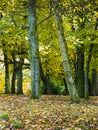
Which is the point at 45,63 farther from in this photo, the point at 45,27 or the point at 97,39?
the point at 97,39

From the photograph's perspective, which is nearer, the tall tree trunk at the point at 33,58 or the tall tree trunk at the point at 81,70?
the tall tree trunk at the point at 33,58

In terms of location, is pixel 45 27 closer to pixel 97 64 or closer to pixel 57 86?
pixel 97 64

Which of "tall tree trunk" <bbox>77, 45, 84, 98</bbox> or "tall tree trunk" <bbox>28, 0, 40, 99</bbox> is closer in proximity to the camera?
"tall tree trunk" <bbox>28, 0, 40, 99</bbox>

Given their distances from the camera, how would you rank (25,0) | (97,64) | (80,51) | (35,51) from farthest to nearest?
(97,64) → (80,51) → (25,0) → (35,51)

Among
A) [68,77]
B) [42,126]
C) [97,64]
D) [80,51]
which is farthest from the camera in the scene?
[97,64]

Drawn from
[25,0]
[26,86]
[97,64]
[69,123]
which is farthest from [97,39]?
[26,86]

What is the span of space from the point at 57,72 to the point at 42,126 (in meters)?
32.1

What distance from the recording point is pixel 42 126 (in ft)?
34.0

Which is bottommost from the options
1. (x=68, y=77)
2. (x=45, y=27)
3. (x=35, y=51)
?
(x=68, y=77)

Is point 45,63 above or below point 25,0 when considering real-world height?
below

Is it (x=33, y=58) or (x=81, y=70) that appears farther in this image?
(x=81, y=70)

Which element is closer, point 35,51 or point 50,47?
point 35,51

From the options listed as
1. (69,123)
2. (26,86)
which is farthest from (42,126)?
(26,86)

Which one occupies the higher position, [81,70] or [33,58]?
[33,58]
